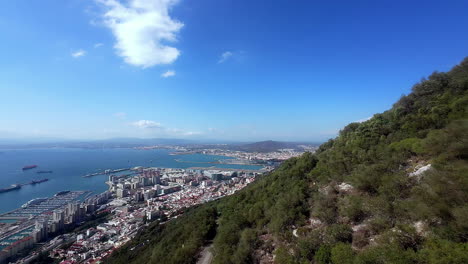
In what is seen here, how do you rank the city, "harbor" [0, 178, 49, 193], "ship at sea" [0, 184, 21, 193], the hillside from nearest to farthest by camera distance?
the hillside < the city < "ship at sea" [0, 184, 21, 193] < "harbor" [0, 178, 49, 193]

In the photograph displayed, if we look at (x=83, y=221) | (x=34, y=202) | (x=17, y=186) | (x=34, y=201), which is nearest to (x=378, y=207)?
(x=83, y=221)

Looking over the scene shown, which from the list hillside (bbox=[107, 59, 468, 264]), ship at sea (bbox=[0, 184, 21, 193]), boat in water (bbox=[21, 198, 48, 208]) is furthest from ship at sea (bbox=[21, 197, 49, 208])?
hillside (bbox=[107, 59, 468, 264])

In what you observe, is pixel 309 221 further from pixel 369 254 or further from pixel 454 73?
pixel 454 73

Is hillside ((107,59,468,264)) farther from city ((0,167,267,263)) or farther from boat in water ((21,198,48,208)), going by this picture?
boat in water ((21,198,48,208))

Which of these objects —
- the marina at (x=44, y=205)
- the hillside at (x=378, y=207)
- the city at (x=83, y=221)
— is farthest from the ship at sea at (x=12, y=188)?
the hillside at (x=378, y=207)

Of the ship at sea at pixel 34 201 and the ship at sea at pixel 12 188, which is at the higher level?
the ship at sea at pixel 12 188

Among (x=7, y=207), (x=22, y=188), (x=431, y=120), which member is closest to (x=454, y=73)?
(x=431, y=120)

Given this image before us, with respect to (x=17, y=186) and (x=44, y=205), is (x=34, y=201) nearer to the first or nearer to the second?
(x=44, y=205)

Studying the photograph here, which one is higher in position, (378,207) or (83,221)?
(378,207)

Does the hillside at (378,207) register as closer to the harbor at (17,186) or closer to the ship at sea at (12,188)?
the ship at sea at (12,188)
